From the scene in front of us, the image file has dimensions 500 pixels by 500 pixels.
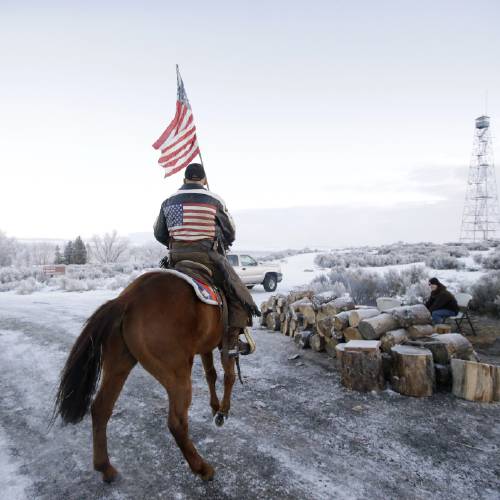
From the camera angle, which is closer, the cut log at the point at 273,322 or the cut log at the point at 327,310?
the cut log at the point at 327,310

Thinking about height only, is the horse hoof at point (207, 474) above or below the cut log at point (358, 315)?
below

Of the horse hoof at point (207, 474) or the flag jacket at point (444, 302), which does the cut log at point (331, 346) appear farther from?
the horse hoof at point (207, 474)

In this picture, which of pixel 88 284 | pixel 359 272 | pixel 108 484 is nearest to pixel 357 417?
pixel 108 484

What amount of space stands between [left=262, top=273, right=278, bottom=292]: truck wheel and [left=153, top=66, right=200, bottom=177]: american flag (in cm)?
1075

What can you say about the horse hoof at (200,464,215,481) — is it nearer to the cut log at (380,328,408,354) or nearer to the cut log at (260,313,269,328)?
the cut log at (380,328,408,354)

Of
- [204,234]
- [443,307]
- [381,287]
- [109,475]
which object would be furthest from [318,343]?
[381,287]

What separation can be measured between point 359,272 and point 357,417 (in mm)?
10218

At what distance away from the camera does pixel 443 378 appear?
472cm

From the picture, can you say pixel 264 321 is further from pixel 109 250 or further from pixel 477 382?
pixel 109 250

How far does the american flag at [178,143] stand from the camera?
4.93 m

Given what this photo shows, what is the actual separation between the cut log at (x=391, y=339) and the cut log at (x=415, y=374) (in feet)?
1.87

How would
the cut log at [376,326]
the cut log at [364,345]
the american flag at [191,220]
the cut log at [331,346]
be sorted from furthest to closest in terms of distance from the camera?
the cut log at [331,346] < the cut log at [376,326] < the cut log at [364,345] < the american flag at [191,220]

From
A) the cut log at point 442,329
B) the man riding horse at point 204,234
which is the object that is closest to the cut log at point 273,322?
the cut log at point 442,329

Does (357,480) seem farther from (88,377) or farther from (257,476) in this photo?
(88,377)
